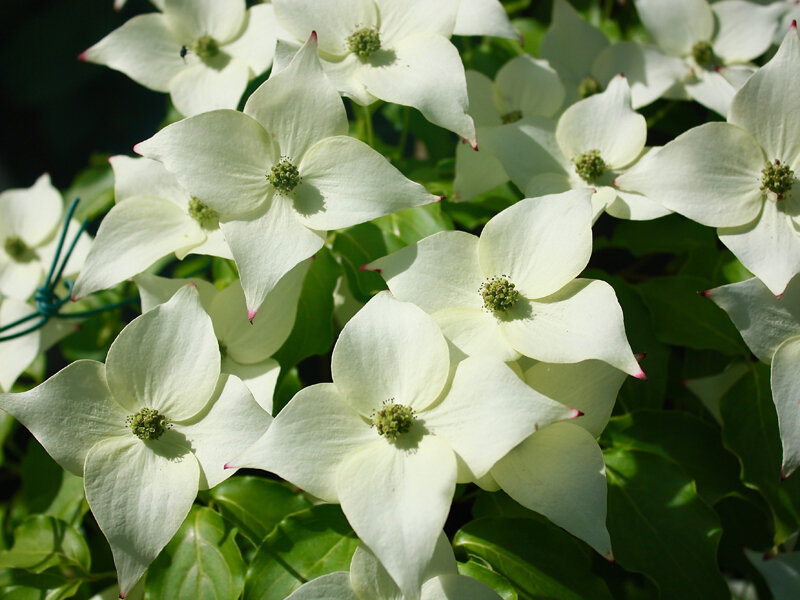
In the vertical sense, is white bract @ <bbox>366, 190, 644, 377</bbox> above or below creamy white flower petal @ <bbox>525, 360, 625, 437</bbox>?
above

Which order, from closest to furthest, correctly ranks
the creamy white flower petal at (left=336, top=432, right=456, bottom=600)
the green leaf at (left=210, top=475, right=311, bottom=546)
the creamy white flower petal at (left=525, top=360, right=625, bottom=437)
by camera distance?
1. the creamy white flower petal at (left=336, top=432, right=456, bottom=600)
2. the creamy white flower petal at (left=525, top=360, right=625, bottom=437)
3. the green leaf at (left=210, top=475, right=311, bottom=546)

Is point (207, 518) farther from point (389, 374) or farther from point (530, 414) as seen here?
point (530, 414)

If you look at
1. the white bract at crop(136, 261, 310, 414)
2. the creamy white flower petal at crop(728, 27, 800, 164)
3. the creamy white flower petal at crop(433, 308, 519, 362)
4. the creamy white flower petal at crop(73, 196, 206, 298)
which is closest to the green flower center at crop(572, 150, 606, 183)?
the creamy white flower petal at crop(728, 27, 800, 164)

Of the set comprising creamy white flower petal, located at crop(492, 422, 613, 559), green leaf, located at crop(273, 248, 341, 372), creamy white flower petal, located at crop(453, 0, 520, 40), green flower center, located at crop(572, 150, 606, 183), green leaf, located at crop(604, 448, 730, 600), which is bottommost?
green leaf, located at crop(604, 448, 730, 600)

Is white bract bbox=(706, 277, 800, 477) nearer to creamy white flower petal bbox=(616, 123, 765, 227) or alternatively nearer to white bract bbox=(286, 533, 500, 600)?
creamy white flower petal bbox=(616, 123, 765, 227)

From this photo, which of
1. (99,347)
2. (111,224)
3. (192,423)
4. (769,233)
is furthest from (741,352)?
(99,347)

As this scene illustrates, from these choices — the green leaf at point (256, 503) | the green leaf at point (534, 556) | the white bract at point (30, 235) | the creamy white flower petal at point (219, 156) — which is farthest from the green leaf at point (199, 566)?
the white bract at point (30, 235)
